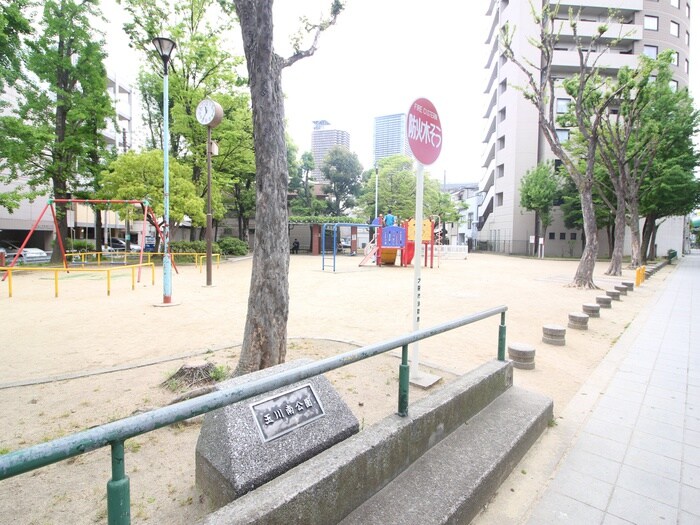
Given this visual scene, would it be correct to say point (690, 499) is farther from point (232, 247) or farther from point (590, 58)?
point (590, 58)

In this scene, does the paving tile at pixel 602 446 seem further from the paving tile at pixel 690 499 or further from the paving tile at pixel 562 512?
Result: the paving tile at pixel 562 512

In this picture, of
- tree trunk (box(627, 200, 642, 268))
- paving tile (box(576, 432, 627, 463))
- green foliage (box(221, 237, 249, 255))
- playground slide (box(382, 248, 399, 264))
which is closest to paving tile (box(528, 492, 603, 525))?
paving tile (box(576, 432, 627, 463))

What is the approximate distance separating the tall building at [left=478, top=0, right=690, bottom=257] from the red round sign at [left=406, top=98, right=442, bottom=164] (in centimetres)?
3514

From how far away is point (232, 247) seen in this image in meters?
26.7

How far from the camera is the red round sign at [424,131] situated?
11.6 ft

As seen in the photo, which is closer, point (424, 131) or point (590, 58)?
point (424, 131)

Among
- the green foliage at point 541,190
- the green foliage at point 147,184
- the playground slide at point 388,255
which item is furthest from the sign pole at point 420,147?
the green foliage at point 541,190

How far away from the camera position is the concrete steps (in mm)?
2057

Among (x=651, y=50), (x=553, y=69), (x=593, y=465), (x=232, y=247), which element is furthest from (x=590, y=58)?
(x=593, y=465)

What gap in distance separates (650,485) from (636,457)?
1.27 feet

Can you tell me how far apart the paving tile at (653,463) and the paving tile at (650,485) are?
0.06 m

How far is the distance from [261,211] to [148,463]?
222cm

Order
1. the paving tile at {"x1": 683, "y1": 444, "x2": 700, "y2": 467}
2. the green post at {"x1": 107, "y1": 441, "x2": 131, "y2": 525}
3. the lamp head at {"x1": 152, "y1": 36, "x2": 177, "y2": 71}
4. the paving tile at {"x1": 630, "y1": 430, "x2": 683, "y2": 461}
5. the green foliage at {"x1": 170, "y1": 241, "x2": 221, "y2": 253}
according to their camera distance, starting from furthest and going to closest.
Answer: the green foliage at {"x1": 170, "y1": 241, "x2": 221, "y2": 253}, the lamp head at {"x1": 152, "y1": 36, "x2": 177, "y2": 71}, the paving tile at {"x1": 630, "y1": 430, "x2": 683, "y2": 461}, the paving tile at {"x1": 683, "y1": 444, "x2": 700, "y2": 467}, the green post at {"x1": 107, "y1": 441, "x2": 131, "y2": 525}

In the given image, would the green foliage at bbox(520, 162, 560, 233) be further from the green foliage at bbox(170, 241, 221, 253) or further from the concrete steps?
the concrete steps
